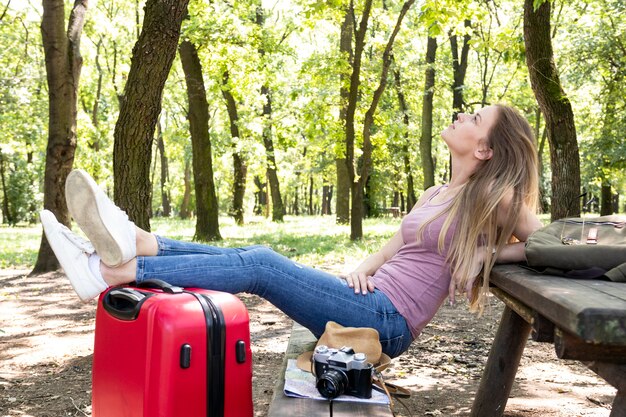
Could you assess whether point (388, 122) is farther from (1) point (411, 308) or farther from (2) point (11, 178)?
(2) point (11, 178)

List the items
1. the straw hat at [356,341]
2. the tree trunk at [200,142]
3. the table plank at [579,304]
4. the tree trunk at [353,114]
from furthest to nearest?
the tree trunk at [200,142], the tree trunk at [353,114], the straw hat at [356,341], the table plank at [579,304]

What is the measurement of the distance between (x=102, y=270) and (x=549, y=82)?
699cm

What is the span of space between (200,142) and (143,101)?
364 inches

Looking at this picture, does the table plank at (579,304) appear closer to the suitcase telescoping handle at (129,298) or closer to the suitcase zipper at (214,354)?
the suitcase zipper at (214,354)

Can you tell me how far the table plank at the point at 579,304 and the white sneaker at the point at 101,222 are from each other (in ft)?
5.46

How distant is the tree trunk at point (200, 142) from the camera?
14.6m

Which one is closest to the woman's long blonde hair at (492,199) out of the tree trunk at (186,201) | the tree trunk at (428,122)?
the tree trunk at (428,122)

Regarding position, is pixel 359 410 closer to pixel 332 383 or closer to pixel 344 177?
pixel 332 383

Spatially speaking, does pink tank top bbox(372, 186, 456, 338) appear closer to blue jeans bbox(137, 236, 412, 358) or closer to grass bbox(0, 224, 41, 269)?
blue jeans bbox(137, 236, 412, 358)

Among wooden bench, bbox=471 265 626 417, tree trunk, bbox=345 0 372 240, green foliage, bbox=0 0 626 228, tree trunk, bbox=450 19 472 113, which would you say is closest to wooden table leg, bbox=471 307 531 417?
wooden bench, bbox=471 265 626 417

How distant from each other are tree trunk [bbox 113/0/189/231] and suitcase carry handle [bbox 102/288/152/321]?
9.12ft

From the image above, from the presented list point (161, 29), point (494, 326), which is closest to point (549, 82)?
point (494, 326)

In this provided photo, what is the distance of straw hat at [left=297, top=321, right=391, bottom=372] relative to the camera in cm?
293

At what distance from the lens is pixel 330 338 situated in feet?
9.66
